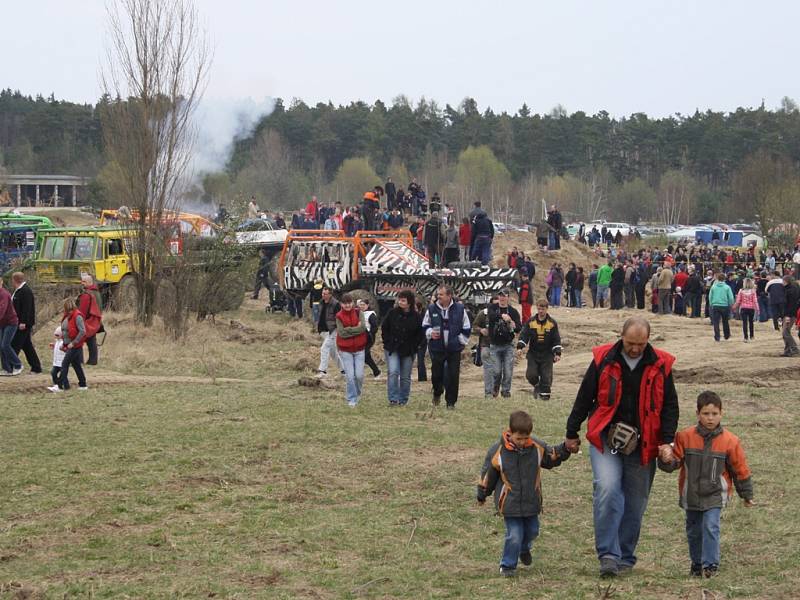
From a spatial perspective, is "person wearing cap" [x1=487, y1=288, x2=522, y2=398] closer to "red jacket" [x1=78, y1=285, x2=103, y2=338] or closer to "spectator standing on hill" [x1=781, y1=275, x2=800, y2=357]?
"red jacket" [x1=78, y1=285, x2=103, y2=338]

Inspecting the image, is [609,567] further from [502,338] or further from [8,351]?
[8,351]

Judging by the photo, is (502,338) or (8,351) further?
(8,351)

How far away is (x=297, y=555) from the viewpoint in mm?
9273

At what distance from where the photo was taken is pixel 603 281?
122 ft

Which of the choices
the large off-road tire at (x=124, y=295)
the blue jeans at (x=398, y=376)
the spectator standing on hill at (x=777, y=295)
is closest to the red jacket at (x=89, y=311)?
the blue jeans at (x=398, y=376)

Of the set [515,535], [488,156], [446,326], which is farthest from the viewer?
[488,156]

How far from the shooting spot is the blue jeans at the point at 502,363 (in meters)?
17.5

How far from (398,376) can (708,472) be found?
831cm

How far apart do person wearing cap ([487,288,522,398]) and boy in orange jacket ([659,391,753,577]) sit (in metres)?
8.41

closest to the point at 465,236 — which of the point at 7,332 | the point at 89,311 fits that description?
the point at 7,332

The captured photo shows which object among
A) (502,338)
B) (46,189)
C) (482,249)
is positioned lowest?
(502,338)

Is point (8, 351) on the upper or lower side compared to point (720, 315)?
lower

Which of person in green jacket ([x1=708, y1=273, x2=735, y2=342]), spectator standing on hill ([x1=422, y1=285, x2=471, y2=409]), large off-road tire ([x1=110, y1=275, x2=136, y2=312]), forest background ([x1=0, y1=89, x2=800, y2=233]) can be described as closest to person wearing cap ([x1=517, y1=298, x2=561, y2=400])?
spectator standing on hill ([x1=422, y1=285, x2=471, y2=409])

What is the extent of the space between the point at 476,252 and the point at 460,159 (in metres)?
64.5
